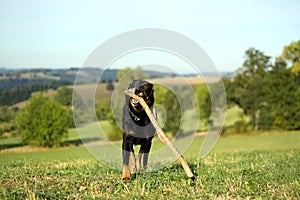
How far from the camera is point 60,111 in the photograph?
2319 inches

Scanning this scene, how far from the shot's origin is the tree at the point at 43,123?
5717 cm

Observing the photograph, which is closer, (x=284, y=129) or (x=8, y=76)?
(x=284, y=129)

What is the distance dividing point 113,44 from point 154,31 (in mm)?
866

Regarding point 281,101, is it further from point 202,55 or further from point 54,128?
point 202,55

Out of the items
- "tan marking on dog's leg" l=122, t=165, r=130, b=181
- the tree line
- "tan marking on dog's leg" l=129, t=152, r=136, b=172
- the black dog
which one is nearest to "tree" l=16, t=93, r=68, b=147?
the tree line

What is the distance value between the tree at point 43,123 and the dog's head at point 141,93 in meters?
50.1

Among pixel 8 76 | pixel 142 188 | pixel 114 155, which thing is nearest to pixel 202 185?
pixel 142 188

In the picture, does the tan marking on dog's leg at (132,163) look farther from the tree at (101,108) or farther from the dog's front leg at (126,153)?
the tree at (101,108)

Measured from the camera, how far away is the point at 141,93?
27.3 ft

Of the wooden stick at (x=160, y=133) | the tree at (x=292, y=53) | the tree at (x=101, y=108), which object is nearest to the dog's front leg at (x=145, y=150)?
the wooden stick at (x=160, y=133)

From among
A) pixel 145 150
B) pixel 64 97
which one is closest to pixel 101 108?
pixel 145 150

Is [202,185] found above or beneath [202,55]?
beneath

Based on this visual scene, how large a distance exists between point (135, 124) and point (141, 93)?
686mm

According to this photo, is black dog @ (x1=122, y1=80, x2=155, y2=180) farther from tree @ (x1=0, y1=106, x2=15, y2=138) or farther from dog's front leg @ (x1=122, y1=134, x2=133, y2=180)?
tree @ (x1=0, y1=106, x2=15, y2=138)
